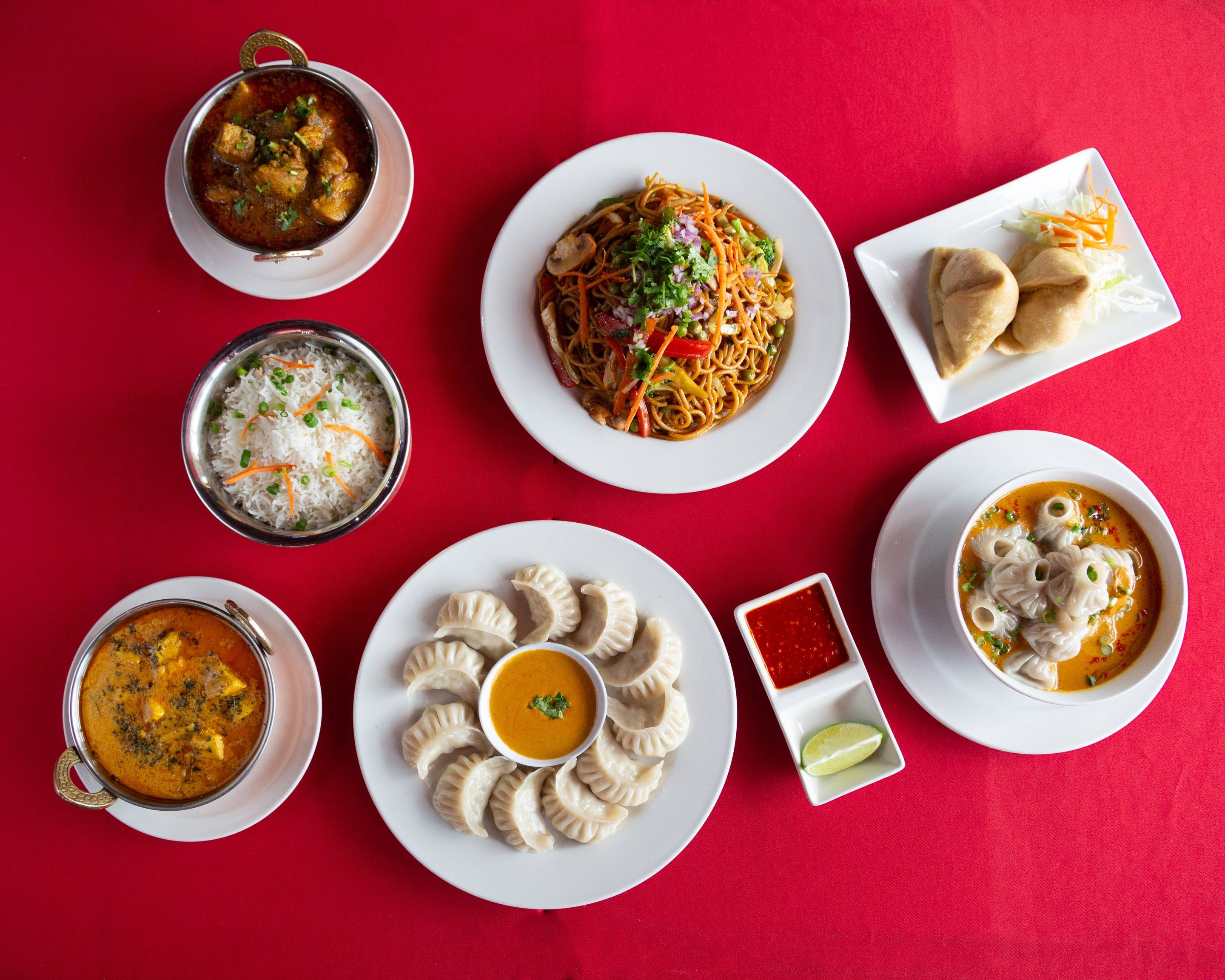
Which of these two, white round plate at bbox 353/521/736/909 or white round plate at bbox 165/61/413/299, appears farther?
white round plate at bbox 165/61/413/299

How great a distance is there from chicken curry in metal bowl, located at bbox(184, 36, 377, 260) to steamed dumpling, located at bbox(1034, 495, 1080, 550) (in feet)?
9.08

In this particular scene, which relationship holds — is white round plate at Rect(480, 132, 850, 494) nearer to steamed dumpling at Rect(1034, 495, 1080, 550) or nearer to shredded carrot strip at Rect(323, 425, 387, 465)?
shredded carrot strip at Rect(323, 425, 387, 465)

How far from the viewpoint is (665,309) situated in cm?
267

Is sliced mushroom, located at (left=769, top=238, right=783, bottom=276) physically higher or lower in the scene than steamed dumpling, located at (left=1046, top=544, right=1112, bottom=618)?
higher

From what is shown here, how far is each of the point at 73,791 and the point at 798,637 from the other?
2.56m

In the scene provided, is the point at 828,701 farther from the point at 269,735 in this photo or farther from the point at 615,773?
the point at 269,735

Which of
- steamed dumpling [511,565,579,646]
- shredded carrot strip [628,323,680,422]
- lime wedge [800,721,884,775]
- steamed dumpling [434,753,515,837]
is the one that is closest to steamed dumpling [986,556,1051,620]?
lime wedge [800,721,884,775]

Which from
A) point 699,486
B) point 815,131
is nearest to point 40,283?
point 699,486

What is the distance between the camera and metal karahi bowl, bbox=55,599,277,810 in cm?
251

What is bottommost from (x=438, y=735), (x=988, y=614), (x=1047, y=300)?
(x=988, y=614)

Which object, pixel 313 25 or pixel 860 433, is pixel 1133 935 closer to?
pixel 860 433

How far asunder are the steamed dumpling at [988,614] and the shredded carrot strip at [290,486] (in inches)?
98.5

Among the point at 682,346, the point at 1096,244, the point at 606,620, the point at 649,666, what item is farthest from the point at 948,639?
the point at 1096,244

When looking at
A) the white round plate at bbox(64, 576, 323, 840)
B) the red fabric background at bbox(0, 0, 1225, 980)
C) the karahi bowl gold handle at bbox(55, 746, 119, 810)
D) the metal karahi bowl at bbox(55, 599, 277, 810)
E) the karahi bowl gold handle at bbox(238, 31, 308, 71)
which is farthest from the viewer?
the red fabric background at bbox(0, 0, 1225, 980)
